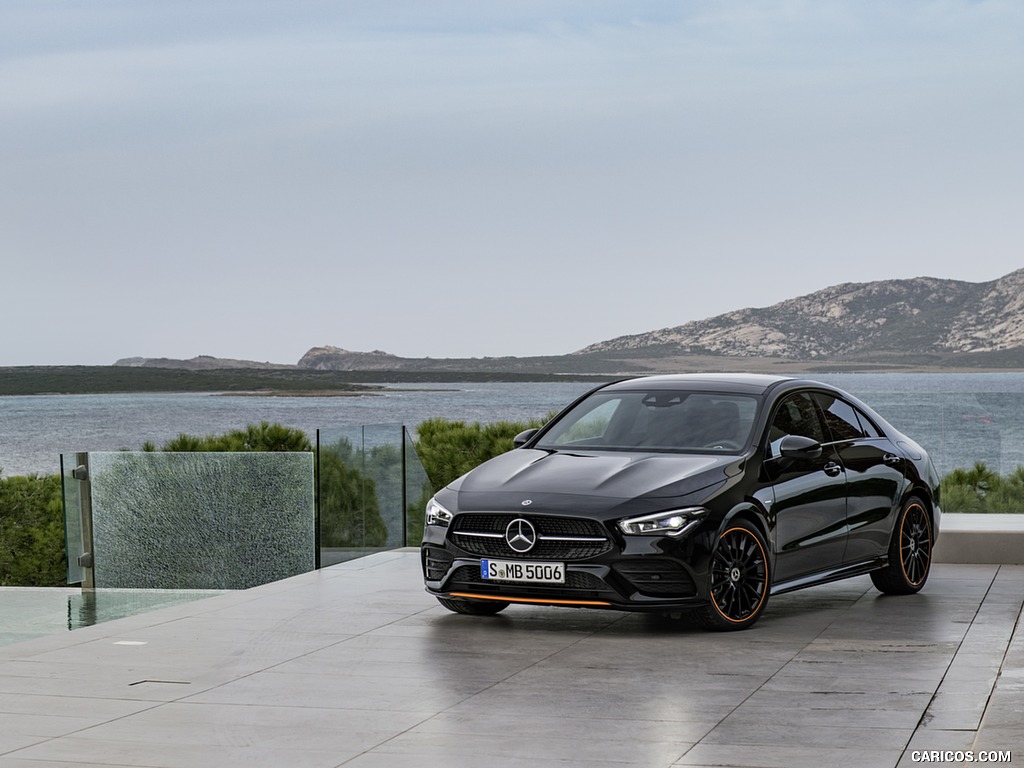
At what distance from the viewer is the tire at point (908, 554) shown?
11.5m

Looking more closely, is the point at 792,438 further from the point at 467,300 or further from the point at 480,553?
the point at 467,300

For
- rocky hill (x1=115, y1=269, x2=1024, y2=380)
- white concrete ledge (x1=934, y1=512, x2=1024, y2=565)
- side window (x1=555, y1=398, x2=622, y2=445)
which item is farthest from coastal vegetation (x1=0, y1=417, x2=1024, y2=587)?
rocky hill (x1=115, y1=269, x2=1024, y2=380)

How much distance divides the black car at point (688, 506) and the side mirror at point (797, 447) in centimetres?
1

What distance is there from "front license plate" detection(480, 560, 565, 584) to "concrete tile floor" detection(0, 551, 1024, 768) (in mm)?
359

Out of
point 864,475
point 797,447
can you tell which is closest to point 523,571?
point 797,447

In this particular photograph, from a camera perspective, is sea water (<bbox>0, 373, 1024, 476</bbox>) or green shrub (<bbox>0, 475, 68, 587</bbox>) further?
sea water (<bbox>0, 373, 1024, 476</bbox>)

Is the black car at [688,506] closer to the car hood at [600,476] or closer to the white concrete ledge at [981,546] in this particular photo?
the car hood at [600,476]

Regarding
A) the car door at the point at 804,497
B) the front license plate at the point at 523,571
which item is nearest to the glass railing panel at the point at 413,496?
the car door at the point at 804,497

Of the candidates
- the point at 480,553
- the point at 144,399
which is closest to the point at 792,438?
the point at 480,553

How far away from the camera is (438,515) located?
33.4 feet

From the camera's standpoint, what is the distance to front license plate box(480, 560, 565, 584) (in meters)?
9.56

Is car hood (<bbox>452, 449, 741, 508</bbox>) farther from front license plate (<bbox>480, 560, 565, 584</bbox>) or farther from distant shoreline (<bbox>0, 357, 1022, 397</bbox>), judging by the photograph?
distant shoreline (<bbox>0, 357, 1022, 397</bbox>)

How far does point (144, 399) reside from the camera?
12019 cm

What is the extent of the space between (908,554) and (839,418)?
1192 mm
